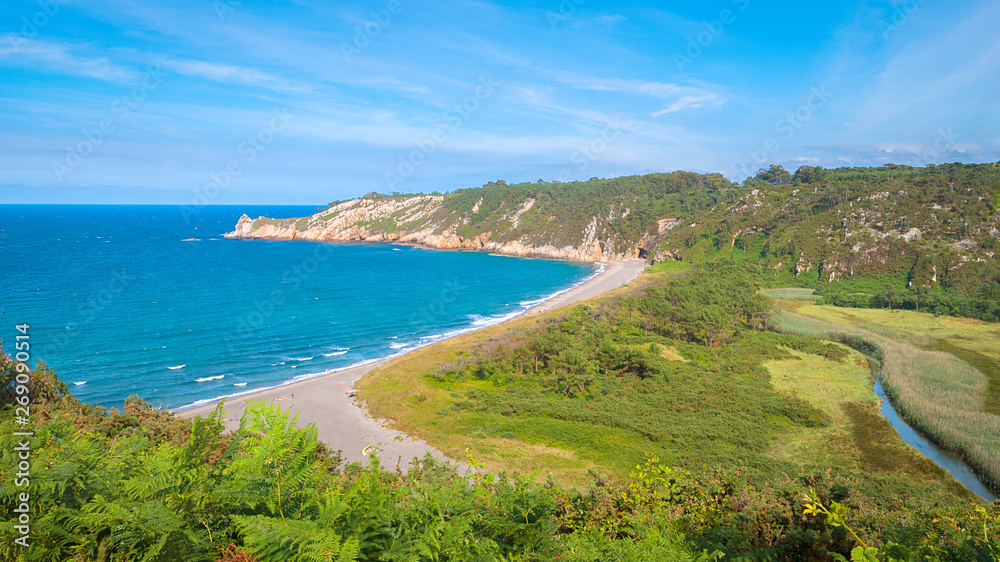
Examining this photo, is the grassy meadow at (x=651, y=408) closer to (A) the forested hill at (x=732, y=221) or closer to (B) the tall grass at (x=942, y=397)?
(B) the tall grass at (x=942, y=397)

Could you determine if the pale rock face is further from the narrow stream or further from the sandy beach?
the narrow stream

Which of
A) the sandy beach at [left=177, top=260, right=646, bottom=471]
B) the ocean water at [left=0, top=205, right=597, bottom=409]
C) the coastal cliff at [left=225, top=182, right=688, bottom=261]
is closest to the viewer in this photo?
the sandy beach at [left=177, top=260, right=646, bottom=471]

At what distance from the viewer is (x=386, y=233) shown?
540 ft

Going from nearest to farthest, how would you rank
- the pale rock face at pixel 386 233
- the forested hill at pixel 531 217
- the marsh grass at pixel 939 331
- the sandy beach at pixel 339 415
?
the sandy beach at pixel 339 415 < the marsh grass at pixel 939 331 < the forested hill at pixel 531 217 < the pale rock face at pixel 386 233

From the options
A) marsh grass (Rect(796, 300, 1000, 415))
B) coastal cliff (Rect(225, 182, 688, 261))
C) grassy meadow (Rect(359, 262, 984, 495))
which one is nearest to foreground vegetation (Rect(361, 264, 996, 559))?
grassy meadow (Rect(359, 262, 984, 495))

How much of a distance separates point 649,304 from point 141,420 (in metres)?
45.2

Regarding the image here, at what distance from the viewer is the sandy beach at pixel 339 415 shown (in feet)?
80.9

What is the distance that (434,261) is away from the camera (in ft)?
382

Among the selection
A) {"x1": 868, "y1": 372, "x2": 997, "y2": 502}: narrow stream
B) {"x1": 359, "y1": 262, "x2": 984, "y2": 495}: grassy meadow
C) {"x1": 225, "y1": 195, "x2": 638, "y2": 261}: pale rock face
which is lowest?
{"x1": 868, "y1": 372, "x2": 997, "y2": 502}: narrow stream

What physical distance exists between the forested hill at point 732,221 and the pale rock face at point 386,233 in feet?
1.49

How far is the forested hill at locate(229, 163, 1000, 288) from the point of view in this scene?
75.6 m

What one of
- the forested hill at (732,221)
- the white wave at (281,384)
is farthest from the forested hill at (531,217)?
the white wave at (281,384)

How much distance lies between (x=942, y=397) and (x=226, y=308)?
7242 centimetres

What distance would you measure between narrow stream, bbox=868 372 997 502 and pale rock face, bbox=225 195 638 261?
323ft
